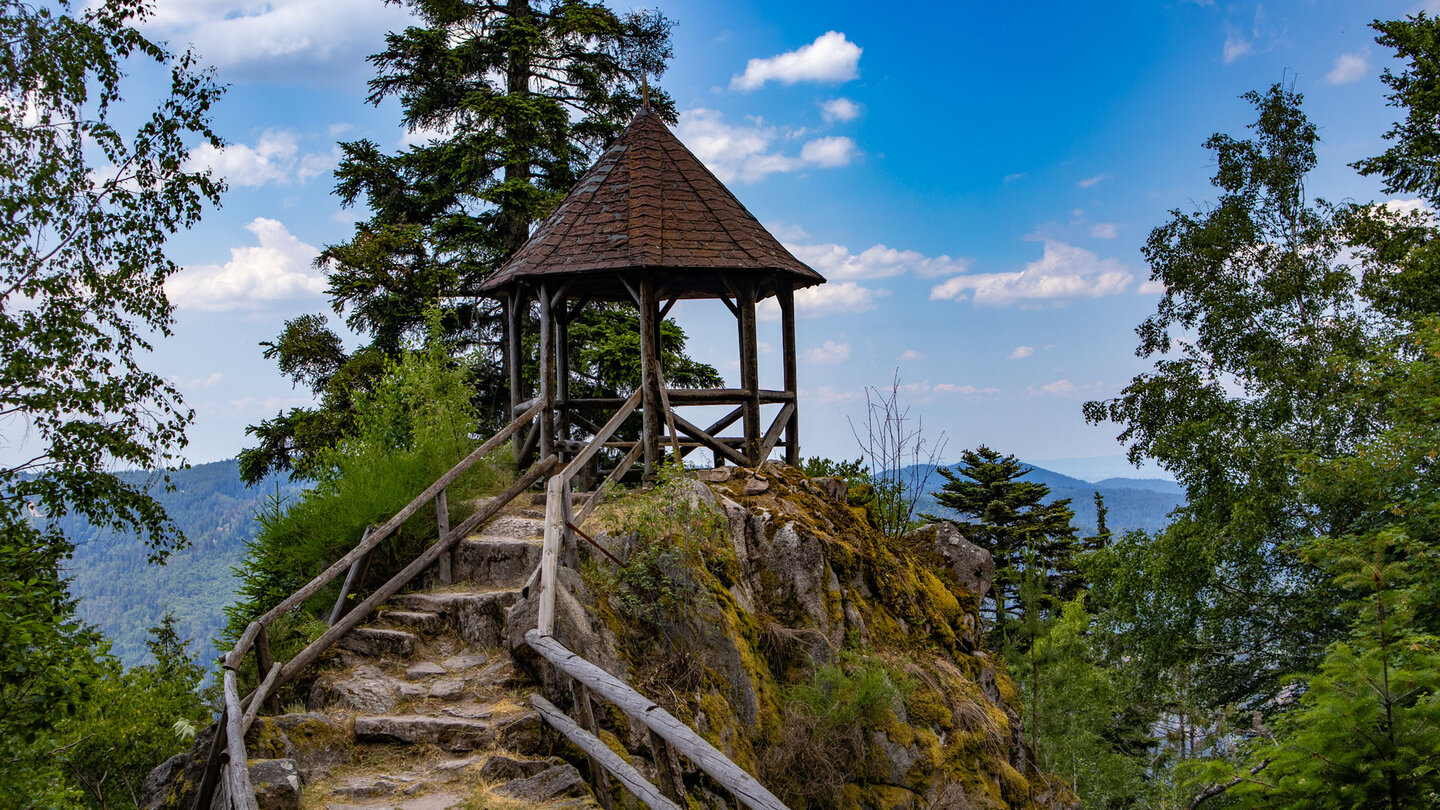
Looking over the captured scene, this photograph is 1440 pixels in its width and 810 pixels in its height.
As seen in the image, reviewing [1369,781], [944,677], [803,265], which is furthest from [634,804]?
[803,265]

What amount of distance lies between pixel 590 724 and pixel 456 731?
0.90 m

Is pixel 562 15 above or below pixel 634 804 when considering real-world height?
above

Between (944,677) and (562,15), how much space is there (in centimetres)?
1371

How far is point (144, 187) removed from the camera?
41.1 feet

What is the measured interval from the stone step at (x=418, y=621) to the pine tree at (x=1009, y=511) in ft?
73.6

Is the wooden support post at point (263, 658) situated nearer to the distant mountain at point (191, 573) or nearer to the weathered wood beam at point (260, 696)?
the weathered wood beam at point (260, 696)

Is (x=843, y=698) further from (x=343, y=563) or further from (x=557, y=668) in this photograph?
(x=343, y=563)

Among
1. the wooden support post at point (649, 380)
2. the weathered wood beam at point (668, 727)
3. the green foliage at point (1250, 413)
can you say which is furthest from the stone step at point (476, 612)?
the green foliage at point (1250, 413)

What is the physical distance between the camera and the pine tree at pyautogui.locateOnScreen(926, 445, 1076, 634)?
94.0ft

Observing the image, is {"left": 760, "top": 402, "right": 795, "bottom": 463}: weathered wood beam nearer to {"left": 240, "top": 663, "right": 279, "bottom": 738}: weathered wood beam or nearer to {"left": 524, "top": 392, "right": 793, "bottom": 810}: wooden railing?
{"left": 524, "top": 392, "right": 793, "bottom": 810}: wooden railing

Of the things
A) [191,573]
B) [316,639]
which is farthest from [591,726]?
[191,573]

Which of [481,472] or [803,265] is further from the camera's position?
[803,265]

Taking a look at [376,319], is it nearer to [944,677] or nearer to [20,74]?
[20,74]

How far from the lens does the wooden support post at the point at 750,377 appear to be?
10.9m
